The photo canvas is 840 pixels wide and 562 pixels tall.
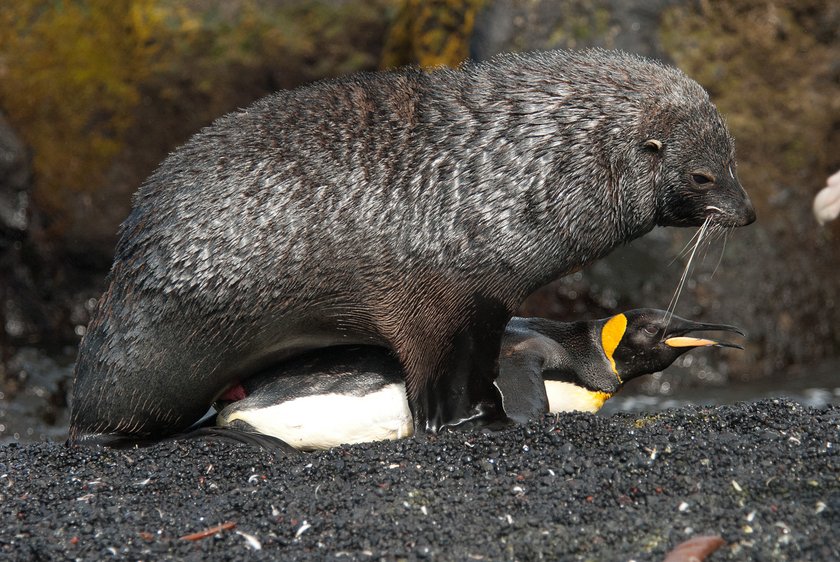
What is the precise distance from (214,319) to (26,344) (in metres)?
7.06

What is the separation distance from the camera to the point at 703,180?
6.77 meters

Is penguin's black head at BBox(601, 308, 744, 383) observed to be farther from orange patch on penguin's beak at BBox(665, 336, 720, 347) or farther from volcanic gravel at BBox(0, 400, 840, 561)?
volcanic gravel at BBox(0, 400, 840, 561)

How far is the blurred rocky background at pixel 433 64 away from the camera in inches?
502

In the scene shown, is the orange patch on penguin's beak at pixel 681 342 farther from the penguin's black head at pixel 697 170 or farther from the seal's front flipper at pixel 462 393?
the seal's front flipper at pixel 462 393

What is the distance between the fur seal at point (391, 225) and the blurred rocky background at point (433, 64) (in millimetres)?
5929

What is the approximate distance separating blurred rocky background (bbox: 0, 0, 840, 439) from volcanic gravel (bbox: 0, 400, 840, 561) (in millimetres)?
6661

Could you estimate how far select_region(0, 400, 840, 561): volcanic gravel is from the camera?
185 inches

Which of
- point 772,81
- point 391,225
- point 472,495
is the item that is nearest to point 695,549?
point 472,495

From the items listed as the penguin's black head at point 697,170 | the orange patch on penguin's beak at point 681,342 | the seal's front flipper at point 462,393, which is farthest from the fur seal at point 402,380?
the penguin's black head at point 697,170

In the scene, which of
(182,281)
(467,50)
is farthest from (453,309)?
(467,50)

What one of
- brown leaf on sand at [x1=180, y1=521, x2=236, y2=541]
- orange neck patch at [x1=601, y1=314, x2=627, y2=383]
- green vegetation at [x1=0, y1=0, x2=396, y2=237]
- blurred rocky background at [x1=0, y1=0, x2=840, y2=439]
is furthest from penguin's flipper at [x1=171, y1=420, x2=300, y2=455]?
green vegetation at [x1=0, y1=0, x2=396, y2=237]

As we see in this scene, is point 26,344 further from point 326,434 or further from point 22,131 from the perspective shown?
point 326,434

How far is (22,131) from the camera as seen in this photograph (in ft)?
43.5

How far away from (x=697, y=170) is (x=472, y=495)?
260cm
